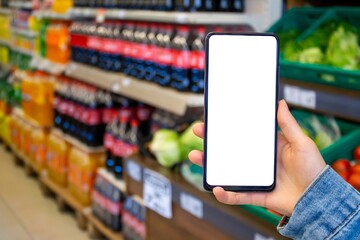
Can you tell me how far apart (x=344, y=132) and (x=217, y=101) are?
4.18 ft

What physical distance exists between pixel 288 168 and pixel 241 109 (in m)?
0.13

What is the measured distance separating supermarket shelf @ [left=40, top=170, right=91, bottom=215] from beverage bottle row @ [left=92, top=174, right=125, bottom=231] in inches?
7.9

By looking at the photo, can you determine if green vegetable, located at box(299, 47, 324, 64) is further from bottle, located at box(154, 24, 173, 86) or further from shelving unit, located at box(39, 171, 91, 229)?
shelving unit, located at box(39, 171, 91, 229)

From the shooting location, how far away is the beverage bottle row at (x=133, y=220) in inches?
117

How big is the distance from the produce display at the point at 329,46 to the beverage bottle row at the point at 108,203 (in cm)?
165

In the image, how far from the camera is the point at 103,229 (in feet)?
11.3

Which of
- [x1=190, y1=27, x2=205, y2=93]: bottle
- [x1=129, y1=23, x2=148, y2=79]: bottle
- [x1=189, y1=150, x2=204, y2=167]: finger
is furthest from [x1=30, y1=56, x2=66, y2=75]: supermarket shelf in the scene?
[x1=189, y1=150, x2=204, y2=167]: finger

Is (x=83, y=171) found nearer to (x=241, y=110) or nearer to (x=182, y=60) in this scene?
(x=182, y=60)

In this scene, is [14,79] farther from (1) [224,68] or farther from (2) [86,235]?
(1) [224,68]

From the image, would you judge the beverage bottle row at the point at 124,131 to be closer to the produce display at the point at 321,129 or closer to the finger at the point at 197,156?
the produce display at the point at 321,129

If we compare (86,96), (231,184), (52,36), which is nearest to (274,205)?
(231,184)

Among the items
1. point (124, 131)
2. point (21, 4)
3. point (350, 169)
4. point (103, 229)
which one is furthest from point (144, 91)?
point (21, 4)

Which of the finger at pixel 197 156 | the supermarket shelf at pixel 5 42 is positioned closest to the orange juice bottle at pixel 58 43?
the supermarket shelf at pixel 5 42

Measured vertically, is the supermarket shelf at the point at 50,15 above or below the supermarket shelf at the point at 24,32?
above
